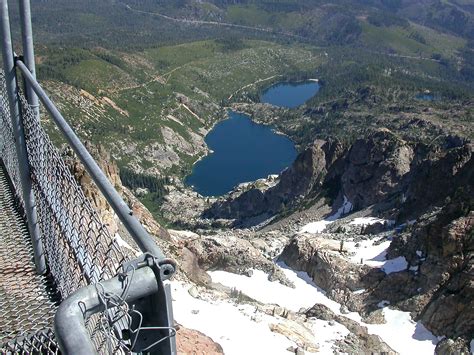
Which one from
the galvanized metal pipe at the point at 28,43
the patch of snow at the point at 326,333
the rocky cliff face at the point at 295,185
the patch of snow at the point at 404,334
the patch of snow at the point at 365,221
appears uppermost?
the galvanized metal pipe at the point at 28,43

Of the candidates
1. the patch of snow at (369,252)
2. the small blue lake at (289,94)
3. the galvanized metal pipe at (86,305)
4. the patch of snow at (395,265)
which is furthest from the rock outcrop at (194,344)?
the small blue lake at (289,94)

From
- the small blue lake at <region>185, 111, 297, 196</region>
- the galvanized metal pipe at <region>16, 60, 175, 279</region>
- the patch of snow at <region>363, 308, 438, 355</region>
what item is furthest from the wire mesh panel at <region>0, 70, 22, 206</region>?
the small blue lake at <region>185, 111, 297, 196</region>

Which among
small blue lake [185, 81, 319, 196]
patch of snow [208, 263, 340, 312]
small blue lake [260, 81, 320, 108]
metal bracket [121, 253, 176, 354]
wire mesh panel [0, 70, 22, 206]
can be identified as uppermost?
metal bracket [121, 253, 176, 354]

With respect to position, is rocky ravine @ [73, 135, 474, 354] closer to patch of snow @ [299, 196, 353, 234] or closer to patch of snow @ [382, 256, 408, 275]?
patch of snow @ [382, 256, 408, 275]

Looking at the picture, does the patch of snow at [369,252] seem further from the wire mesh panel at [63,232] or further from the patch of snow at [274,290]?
the wire mesh panel at [63,232]

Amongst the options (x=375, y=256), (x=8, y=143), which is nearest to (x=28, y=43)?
(x=8, y=143)

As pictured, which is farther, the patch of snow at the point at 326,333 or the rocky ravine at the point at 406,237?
the rocky ravine at the point at 406,237

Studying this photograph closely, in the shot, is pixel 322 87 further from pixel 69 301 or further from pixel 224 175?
pixel 69 301
